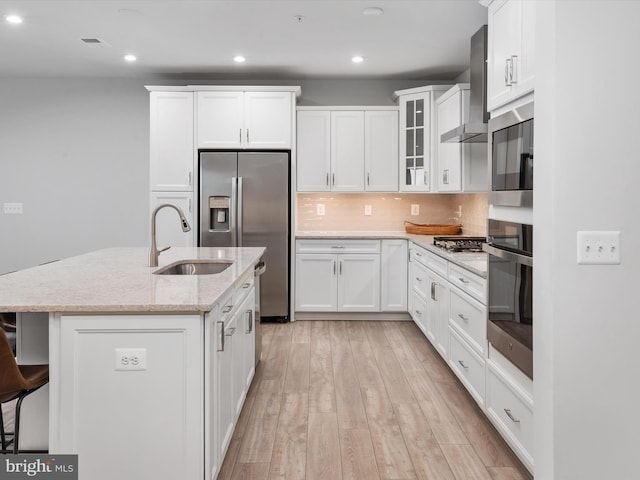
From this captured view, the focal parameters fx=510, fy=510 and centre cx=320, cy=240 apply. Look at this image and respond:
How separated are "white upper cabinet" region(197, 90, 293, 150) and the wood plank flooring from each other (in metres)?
2.19

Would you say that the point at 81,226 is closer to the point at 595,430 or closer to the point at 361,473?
the point at 361,473

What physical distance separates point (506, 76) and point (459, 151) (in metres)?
2.33

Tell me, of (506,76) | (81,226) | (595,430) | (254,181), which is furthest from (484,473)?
(81,226)

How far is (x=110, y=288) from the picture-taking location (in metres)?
2.14

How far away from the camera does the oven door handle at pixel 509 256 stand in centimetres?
210

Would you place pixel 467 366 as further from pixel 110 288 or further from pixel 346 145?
pixel 346 145

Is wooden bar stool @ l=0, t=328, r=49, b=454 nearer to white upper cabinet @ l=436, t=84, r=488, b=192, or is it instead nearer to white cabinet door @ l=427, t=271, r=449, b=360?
white cabinet door @ l=427, t=271, r=449, b=360

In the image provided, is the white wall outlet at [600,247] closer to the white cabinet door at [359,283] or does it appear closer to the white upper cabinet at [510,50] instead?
the white upper cabinet at [510,50]

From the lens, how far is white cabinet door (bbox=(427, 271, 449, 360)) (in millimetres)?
3688

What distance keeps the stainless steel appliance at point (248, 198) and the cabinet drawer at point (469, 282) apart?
221 cm

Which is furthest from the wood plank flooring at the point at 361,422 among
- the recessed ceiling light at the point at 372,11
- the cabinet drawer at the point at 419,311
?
the recessed ceiling light at the point at 372,11

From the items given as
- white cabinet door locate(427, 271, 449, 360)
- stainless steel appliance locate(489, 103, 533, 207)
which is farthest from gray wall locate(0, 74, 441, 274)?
stainless steel appliance locate(489, 103, 533, 207)

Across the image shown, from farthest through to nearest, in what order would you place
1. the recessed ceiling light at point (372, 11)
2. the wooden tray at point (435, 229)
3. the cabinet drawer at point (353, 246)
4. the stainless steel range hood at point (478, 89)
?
the wooden tray at point (435, 229) < the cabinet drawer at point (353, 246) < the recessed ceiling light at point (372, 11) < the stainless steel range hood at point (478, 89)

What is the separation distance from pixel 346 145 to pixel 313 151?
1.18 ft
